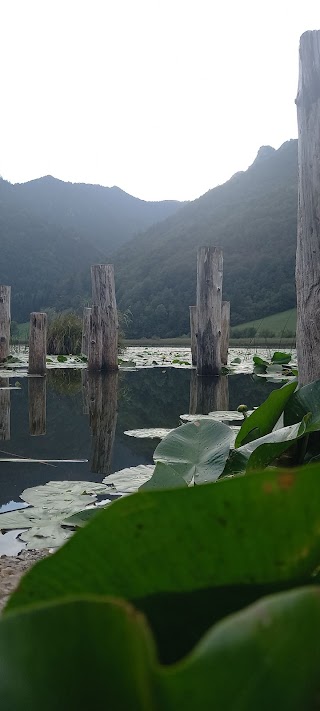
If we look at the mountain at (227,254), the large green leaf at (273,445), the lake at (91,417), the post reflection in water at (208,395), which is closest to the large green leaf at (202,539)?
the large green leaf at (273,445)

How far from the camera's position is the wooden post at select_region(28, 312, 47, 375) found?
7097 millimetres

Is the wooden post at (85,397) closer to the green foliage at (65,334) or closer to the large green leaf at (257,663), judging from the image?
the large green leaf at (257,663)

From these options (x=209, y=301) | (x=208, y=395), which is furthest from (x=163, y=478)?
(x=209, y=301)

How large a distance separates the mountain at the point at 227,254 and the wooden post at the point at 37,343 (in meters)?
26.2

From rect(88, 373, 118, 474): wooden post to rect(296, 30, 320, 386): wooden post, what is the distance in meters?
0.91

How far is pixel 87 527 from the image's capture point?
0.27m

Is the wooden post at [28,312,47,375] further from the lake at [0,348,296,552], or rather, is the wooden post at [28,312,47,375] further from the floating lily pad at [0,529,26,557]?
the floating lily pad at [0,529,26,557]

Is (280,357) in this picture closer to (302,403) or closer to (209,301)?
(209,301)

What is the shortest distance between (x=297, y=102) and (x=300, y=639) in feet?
7.55

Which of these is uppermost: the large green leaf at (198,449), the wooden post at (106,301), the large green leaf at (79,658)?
the wooden post at (106,301)

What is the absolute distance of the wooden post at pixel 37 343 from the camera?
710cm

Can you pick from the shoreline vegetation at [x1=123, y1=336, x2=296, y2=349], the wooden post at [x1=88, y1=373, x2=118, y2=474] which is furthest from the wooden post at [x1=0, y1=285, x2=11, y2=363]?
the shoreline vegetation at [x1=123, y1=336, x2=296, y2=349]

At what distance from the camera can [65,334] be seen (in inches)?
510

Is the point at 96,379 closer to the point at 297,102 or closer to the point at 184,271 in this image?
the point at 297,102
